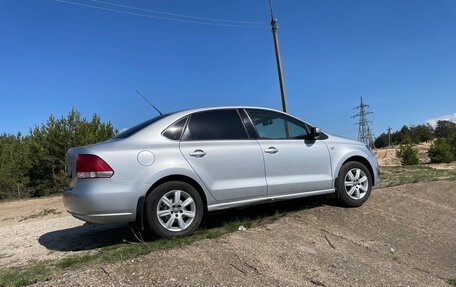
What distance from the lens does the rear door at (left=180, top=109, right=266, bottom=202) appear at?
5617mm

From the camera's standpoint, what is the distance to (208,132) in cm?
587

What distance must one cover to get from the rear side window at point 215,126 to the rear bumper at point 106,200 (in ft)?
3.41

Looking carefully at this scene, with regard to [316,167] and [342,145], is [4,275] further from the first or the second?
[342,145]

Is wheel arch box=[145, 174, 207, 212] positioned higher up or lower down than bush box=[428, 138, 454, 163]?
higher up

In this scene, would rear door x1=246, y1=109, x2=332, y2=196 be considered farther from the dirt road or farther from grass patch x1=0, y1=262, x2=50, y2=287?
grass patch x1=0, y1=262, x2=50, y2=287

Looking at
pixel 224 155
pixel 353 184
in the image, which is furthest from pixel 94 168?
pixel 353 184

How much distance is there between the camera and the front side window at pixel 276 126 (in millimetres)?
6332

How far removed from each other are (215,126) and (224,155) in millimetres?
456

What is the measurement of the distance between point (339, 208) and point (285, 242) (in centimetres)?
193

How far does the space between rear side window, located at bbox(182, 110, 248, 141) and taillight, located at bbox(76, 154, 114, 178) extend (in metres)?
1.08

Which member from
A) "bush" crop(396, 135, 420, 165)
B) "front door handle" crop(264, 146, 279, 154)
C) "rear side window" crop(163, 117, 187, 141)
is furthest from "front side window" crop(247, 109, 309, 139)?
"bush" crop(396, 135, 420, 165)

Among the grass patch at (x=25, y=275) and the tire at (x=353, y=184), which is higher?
the tire at (x=353, y=184)

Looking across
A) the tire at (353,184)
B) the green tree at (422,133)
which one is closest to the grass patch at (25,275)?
the tire at (353,184)

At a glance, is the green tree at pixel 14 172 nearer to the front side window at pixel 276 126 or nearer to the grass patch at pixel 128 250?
the grass patch at pixel 128 250
